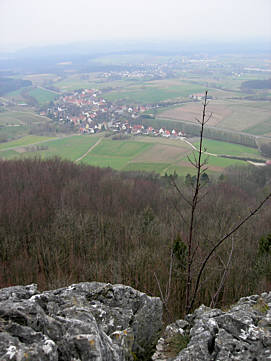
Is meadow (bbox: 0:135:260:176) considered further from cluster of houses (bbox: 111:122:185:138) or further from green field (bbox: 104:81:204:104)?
green field (bbox: 104:81:204:104)

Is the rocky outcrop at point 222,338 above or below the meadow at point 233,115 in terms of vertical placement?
below

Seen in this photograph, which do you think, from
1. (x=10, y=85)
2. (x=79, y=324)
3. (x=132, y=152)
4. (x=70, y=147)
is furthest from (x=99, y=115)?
(x=79, y=324)

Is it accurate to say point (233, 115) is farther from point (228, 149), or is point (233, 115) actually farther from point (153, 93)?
point (153, 93)

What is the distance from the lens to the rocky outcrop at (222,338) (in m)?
3.91

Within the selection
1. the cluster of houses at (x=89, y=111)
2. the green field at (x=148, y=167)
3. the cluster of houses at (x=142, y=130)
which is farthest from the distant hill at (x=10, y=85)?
the green field at (x=148, y=167)

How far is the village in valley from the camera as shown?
63469 mm

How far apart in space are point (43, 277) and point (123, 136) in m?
46.9

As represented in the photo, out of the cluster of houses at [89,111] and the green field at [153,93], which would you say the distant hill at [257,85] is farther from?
the cluster of houses at [89,111]

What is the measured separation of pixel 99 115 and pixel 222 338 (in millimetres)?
75867

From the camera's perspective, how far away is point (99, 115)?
76.6 m

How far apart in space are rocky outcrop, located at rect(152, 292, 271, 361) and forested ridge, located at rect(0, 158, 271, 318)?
1.61 m

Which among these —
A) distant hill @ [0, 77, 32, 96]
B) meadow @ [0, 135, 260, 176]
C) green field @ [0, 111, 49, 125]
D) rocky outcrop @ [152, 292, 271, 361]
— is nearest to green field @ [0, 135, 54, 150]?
meadow @ [0, 135, 260, 176]

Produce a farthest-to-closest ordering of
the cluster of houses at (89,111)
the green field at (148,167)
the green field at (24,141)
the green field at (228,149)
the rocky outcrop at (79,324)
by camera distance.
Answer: the cluster of houses at (89,111) → the green field at (24,141) → the green field at (228,149) → the green field at (148,167) → the rocky outcrop at (79,324)

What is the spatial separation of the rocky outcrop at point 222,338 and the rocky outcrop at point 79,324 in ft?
1.49
